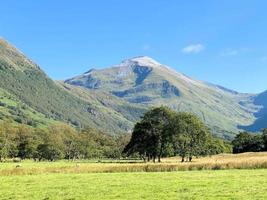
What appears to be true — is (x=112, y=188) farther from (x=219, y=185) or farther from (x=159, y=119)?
(x=159, y=119)

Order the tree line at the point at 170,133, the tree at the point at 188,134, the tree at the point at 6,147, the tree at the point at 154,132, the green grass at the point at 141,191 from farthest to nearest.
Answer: the tree at the point at 6,147, the tree at the point at 154,132, the tree line at the point at 170,133, the tree at the point at 188,134, the green grass at the point at 141,191

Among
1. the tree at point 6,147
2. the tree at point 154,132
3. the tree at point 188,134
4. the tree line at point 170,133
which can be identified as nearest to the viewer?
the tree at point 188,134

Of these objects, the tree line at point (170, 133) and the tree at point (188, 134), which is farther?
the tree line at point (170, 133)

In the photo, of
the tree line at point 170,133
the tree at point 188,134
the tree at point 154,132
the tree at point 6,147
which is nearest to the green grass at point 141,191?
the tree at point 188,134

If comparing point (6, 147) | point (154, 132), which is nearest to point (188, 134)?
point (154, 132)

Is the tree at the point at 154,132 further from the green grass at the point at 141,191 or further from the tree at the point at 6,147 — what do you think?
the green grass at the point at 141,191

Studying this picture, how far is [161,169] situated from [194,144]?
71426mm

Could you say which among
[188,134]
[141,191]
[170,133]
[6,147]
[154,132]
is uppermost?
[154,132]

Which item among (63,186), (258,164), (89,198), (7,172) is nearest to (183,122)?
(258,164)

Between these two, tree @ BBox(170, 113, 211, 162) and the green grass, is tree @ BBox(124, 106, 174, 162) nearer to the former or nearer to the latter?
tree @ BBox(170, 113, 211, 162)

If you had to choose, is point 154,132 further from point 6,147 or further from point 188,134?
point 6,147

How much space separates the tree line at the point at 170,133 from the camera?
12888cm

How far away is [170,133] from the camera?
130m

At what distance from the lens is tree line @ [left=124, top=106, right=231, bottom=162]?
423ft
